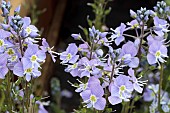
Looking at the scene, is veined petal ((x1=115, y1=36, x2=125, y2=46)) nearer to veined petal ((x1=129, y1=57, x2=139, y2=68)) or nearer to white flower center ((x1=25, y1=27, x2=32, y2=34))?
veined petal ((x1=129, y1=57, x2=139, y2=68))

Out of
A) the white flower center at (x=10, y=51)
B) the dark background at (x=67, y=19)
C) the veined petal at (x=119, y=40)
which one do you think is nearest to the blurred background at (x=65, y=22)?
the dark background at (x=67, y=19)

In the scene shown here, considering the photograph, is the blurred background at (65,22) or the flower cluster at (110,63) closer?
the flower cluster at (110,63)

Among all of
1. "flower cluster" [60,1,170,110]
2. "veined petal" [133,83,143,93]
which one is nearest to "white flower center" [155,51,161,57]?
"flower cluster" [60,1,170,110]

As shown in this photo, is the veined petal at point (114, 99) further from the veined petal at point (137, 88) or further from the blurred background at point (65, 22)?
the blurred background at point (65, 22)

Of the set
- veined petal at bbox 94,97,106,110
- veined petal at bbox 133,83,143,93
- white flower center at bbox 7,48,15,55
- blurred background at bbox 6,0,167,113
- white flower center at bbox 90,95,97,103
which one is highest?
blurred background at bbox 6,0,167,113

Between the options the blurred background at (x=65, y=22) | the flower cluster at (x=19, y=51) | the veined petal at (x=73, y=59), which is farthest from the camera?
the blurred background at (x=65, y=22)

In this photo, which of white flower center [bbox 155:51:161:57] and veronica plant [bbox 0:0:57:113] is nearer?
veronica plant [bbox 0:0:57:113]

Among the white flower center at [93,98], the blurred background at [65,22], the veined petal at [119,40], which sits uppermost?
the blurred background at [65,22]

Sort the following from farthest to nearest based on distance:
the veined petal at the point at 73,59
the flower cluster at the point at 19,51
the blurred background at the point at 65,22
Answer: the blurred background at the point at 65,22 → the veined petal at the point at 73,59 → the flower cluster at the point at 19,51

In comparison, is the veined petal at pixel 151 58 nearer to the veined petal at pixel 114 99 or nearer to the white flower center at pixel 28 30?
the veined petal at pixel 114 99

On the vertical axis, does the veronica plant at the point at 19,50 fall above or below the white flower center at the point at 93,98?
above

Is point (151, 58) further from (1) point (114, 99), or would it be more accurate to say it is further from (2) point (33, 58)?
(2) point (33, 58)

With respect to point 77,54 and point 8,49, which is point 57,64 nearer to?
point 77,54
